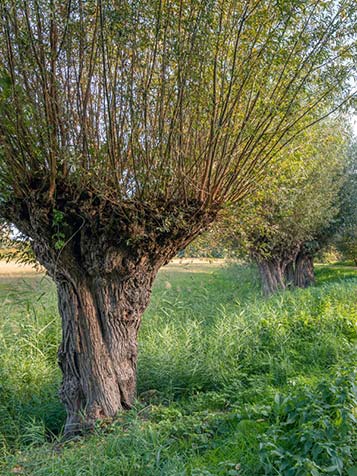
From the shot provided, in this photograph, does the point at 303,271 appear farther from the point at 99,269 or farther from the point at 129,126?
the point at 129,126

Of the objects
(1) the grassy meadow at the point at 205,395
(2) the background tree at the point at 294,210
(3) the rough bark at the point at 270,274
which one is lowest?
(1) the grassy meadow at the point at 205,395

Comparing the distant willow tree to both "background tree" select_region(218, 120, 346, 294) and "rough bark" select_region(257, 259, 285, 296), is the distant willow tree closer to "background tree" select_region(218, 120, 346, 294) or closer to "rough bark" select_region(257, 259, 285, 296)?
"background tree" select_region(218, 120, 346, 294)

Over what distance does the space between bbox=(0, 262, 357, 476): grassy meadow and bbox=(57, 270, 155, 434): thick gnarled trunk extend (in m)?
0.23

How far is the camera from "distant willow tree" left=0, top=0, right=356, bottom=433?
Result: 3.24 metres

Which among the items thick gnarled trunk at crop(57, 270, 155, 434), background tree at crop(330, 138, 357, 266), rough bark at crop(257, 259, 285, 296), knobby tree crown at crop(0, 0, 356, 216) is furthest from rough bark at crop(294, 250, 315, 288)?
thick gnarled trunk at crop(57, 270, 155, 434)

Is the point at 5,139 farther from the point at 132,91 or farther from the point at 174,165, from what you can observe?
the point at 174,165

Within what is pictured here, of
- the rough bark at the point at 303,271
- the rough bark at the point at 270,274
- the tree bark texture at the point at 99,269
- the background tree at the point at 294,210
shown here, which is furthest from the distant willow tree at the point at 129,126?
the rough bark at the point at 303,271

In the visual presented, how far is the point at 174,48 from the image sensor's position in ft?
11.1

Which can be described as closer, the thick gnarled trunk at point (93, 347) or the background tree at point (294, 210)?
the thick gnarled trunk at point (93, 347)

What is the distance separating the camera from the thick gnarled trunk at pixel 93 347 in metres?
4.18

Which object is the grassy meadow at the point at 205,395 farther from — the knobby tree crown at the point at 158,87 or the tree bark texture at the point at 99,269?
the knobby tree crown at the point at 158,87

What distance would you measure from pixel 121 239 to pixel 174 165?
3.14ft

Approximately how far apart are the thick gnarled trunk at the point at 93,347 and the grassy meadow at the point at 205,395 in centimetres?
23

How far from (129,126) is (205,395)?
9.96ft
